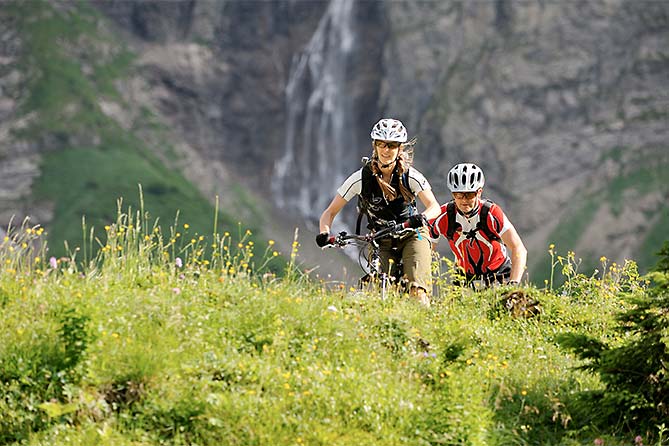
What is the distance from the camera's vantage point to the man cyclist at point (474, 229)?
13.4 meters

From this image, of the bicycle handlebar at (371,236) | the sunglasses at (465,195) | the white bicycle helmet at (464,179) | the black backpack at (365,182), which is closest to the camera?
the bicycle handlebar at (371,236)

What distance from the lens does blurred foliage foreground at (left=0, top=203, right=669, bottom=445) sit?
8062mm

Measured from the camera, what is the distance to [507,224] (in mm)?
13594

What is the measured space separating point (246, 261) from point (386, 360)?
2286 millimetres

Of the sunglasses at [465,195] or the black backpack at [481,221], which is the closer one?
the sunglasses at [465,195]

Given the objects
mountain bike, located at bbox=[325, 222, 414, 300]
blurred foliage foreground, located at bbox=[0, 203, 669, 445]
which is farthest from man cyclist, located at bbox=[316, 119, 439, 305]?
blurred foliage foreground, located at bbox=[0, 203, 669, 445]

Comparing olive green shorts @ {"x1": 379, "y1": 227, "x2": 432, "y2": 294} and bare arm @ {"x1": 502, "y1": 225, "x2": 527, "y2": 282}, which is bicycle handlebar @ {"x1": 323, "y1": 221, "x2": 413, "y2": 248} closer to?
olive green shorts @ {"x1": 379, "y1": 227, "x2": 432, "y2": 294}

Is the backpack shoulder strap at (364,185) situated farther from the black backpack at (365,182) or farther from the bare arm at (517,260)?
the bare arm at (517,260)

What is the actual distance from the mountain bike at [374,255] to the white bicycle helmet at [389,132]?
Result: 111 cm

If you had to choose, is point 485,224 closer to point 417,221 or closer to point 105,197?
point 417,221

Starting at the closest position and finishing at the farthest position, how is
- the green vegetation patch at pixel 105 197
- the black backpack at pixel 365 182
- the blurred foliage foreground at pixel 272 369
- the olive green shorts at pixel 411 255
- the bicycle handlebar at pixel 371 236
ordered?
the blurred foliage foreground at pixel 272 369
the bicycle handlebar at pixel 371 236
the olive green shorts at pixel 411 255
the black backpack at pixel 365 182
the green vegetation patch at pixel 105 197

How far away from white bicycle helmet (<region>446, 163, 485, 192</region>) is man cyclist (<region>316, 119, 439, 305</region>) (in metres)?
0.50

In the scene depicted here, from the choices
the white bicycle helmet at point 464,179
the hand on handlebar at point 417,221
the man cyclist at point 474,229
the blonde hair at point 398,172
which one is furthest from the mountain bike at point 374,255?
the white bicycle helmet at point 464,179

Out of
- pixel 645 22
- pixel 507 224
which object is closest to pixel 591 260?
pixel 645 22
